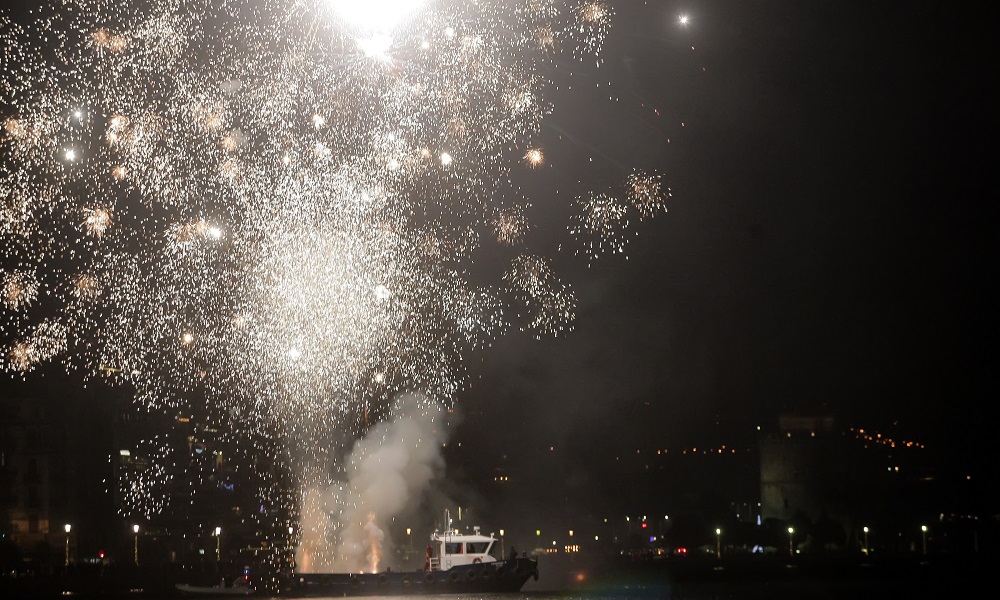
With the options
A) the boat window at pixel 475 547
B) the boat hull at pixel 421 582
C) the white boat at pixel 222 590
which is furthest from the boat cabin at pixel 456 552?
the white boat at pixel 222 590

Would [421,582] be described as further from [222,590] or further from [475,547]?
[222,590]

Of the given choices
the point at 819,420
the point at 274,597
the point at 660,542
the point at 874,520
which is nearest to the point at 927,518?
the point at 874,520

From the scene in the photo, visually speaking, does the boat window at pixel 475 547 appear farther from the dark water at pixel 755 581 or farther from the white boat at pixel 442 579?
the dark water at pixel 755 581

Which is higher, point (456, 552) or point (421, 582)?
point (456, 552)

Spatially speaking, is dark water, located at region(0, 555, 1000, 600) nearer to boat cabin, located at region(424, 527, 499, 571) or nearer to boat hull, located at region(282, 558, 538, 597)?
boat hull, located at region(282, 558, 538, 597)

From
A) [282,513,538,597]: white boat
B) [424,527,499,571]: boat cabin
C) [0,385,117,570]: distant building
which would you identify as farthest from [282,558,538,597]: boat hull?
[0,385,117,570]: distant building

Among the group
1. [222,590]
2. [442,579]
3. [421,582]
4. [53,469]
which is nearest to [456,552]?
[442,579]
